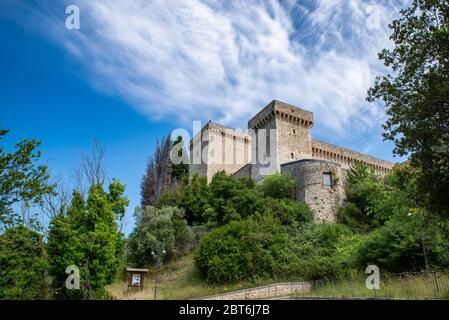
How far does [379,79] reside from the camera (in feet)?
39.3

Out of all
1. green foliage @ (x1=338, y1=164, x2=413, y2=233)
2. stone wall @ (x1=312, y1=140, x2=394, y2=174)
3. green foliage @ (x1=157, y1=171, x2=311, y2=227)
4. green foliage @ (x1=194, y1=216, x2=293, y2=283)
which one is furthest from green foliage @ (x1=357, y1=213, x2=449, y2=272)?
stone wall @ (x1=312, y1=140, x2=394, y2=174)

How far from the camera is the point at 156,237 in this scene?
2475cm

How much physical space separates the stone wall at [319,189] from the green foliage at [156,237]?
8994 millimetres

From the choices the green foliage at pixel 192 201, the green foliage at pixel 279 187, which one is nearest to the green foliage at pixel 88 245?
the green foliage at pixel 192 201

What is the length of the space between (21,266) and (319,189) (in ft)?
66.2

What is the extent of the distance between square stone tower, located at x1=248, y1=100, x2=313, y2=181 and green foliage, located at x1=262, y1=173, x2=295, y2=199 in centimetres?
367

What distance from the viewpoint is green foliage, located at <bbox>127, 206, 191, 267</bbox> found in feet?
79.2

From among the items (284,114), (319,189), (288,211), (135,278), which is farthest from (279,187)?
(135,278)

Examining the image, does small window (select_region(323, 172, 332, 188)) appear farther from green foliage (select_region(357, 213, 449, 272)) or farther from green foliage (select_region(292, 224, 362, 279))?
green foliage (select_region(357, 213, 449, 272))

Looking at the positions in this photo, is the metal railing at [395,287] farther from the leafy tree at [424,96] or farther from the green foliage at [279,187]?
the green foliage at [279,187]

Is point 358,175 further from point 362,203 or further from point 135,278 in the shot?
point 135,278
